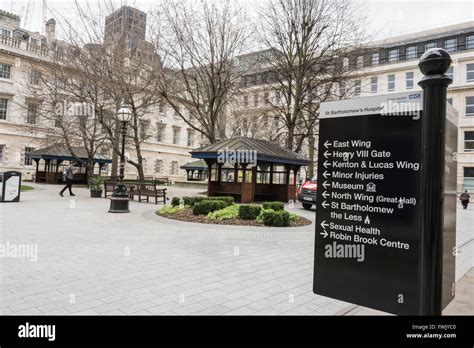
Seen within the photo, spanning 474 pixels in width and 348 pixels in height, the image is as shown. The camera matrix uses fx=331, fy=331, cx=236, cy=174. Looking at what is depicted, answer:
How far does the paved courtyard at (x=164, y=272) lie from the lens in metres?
4.08

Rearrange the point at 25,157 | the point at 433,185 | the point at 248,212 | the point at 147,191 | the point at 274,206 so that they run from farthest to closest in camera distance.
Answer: the point at 25,157
the point at 147,191
the point at 274,206
the point at 248,212
the point at 433,185

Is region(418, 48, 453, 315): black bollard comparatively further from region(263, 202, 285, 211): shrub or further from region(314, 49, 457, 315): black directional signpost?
region(263, 202, 285, 211): shrub

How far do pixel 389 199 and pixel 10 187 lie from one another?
17142mm

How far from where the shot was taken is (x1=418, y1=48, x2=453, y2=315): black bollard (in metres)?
2.17

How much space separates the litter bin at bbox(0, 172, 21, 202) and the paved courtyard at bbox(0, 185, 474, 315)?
251 inches

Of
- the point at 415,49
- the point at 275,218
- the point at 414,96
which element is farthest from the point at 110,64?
the point at 415,49

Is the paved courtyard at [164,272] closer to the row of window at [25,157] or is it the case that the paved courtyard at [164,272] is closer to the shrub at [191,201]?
the shrub at [191,201]

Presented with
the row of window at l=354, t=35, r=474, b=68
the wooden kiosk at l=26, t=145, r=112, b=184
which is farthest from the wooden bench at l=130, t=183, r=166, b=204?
the row of window at l=354, t=35, r=474, b=68

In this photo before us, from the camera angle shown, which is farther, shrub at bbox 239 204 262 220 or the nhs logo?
shrub at bbox 239 204 262 220

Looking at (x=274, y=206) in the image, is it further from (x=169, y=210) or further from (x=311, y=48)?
(x=311, y=48)

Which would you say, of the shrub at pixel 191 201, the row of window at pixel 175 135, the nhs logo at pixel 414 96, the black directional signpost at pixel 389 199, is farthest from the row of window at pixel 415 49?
the nhs logo at pixel 414 96

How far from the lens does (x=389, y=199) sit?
8.66 ft

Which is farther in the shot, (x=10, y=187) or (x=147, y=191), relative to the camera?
(x=147, y=191)

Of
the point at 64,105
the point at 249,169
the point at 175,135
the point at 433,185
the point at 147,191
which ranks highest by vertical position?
the point at 175,135
